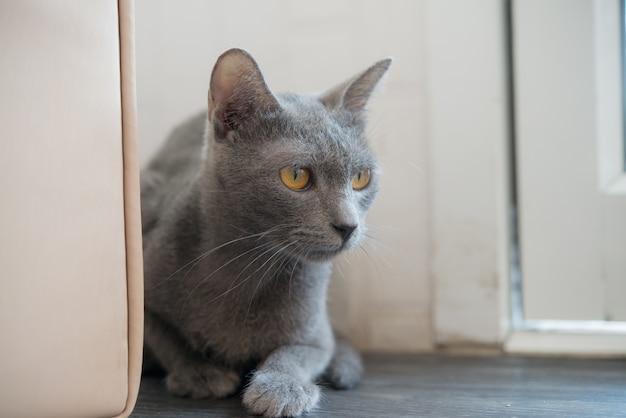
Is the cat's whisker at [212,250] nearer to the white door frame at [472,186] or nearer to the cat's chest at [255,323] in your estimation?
A: the cat's chest at [255,323]

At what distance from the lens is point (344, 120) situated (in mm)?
1082

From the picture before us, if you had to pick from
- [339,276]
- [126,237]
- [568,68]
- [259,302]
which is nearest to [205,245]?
[259,302]

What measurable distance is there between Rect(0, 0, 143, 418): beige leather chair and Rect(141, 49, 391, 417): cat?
21 cm

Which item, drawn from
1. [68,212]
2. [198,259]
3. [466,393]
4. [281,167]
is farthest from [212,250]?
[466,393]

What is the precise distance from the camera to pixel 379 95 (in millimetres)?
1362

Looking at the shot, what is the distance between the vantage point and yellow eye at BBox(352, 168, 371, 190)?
1.05 metres

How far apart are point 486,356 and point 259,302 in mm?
557

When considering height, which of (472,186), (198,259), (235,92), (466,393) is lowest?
(466,393)

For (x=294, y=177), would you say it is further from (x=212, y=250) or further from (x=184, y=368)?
(x=184, y=368)

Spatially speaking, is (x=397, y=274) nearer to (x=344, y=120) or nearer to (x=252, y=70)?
(x=344, y=120)

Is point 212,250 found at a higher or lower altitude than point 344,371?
higher

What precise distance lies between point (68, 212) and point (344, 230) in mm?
390

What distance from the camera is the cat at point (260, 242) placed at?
0.95m

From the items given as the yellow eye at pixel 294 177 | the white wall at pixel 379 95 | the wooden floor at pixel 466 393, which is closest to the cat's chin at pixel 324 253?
the yellow eye at pixel 294 177
